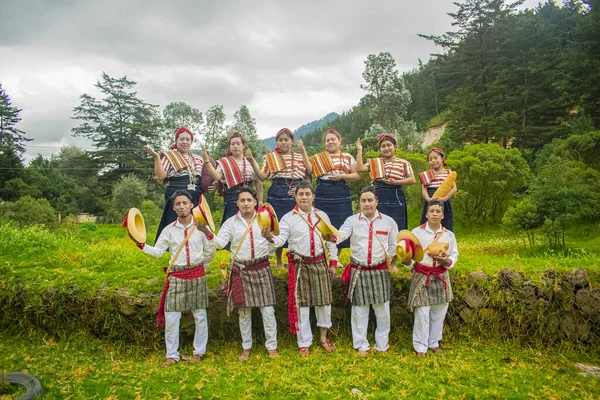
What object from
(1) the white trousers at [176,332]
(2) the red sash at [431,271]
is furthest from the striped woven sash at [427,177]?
(1) the white trousers at [176,332]

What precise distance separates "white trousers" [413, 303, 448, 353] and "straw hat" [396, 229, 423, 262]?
24.5 inches

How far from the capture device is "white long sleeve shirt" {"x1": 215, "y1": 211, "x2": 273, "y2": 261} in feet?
14.5

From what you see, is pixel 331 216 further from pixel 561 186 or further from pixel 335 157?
pixel 561 186

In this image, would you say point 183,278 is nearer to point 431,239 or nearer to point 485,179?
point 431,239

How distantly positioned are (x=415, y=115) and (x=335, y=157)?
35.3m

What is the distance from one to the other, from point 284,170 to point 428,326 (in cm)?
250

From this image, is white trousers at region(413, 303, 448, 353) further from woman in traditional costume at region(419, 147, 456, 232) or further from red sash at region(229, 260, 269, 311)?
red sash at region(229, 260, 269, 311)

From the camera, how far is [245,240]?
14.5ft

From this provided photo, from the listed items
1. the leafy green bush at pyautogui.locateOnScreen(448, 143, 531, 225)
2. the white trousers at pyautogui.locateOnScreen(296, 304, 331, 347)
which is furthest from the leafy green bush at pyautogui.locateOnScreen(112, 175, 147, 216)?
the white trousers at pyautogui.locateOnScreen(296, 304, 331, 347)

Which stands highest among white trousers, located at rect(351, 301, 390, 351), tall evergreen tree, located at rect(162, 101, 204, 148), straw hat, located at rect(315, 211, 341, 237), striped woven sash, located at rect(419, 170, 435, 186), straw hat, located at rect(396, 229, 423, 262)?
tall evergreen tree, located at rect(162, 101, 204, 148)

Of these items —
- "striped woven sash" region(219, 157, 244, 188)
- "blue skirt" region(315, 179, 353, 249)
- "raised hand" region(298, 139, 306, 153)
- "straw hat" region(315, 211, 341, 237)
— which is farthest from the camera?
"blue skirt" region(315, 179, 353, 249)

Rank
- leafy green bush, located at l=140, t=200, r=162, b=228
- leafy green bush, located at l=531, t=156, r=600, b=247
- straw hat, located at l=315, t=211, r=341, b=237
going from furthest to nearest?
leafy green bush, located at l=140, t=200, r=162, b=228 < leafy green bush, located at l=531, t=156, r=600, b=247 < straw hat, located at l=315, t=211, r=341, b=237

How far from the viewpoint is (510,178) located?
14492 mm

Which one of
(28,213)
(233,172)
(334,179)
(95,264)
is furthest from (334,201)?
(28,213)
